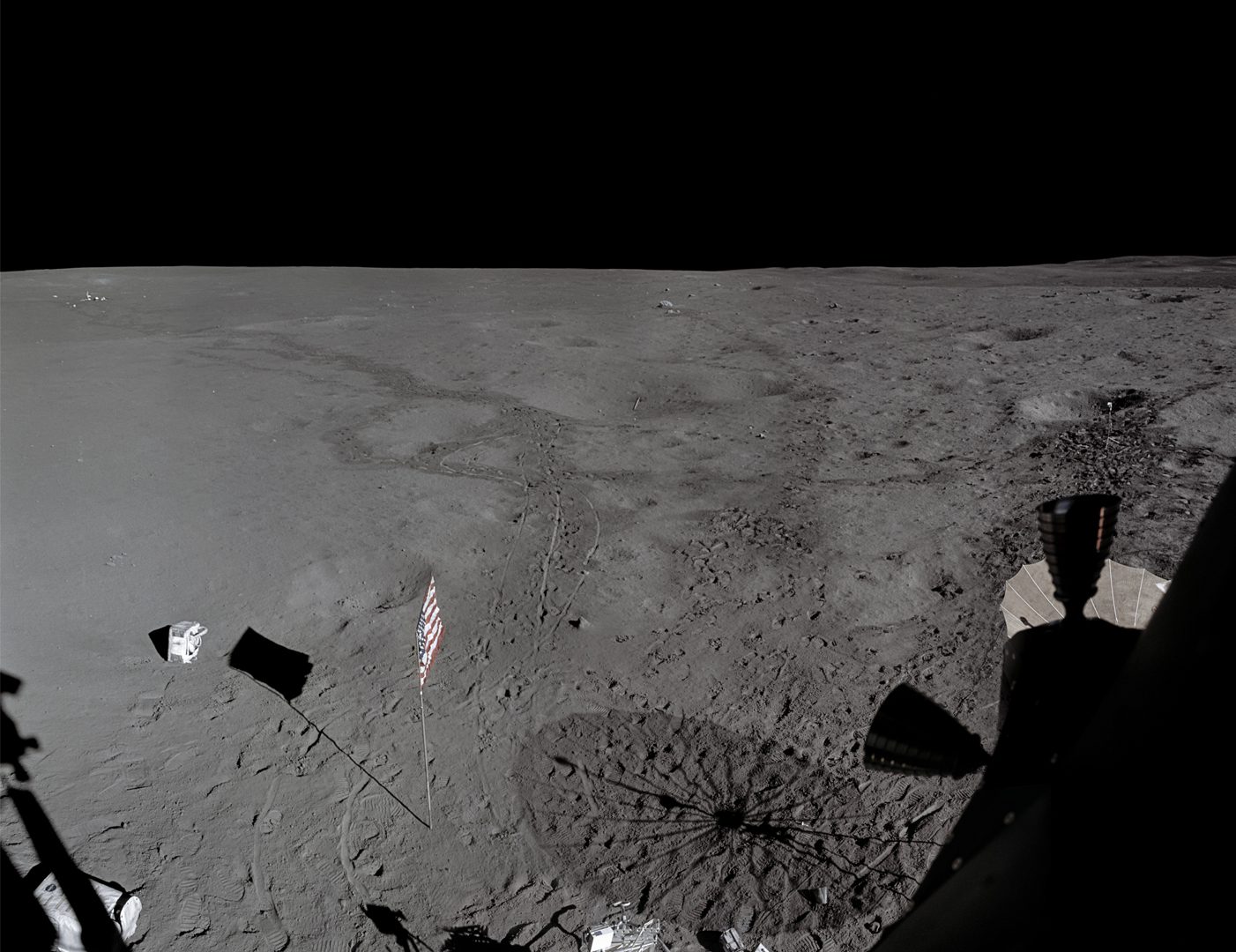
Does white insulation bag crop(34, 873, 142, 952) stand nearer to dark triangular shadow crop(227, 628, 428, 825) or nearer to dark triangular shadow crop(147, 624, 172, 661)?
dark triangular shadow crop(227, 628, 428, 825)

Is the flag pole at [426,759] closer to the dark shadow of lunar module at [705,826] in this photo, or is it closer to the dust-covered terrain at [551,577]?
the dust-covered terrain at [551,577]

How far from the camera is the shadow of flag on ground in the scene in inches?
240

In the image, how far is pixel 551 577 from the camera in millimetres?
7152

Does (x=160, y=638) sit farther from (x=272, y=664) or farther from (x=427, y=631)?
(x=427, y=631)

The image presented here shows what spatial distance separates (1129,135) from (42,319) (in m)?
18.7

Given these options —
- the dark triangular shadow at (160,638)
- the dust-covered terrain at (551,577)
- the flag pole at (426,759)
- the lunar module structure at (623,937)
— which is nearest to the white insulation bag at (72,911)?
the dust-covered terrain at (551,577)

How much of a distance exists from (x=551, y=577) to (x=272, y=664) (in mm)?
2202

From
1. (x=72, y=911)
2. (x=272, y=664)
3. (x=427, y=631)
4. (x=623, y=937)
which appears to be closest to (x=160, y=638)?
(x=272, y=664)

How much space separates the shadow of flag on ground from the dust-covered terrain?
9 centimetres

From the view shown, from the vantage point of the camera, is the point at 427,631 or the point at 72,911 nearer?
the point at 72,911

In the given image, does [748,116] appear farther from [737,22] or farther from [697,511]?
[697,511]

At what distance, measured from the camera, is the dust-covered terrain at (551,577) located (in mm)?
4781

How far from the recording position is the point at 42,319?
537 inches

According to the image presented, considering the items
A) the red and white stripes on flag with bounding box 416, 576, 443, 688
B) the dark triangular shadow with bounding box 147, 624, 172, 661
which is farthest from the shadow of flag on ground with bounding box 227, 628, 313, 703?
the red and white stripes on flag with bounding box 416, 576, 443, 688
